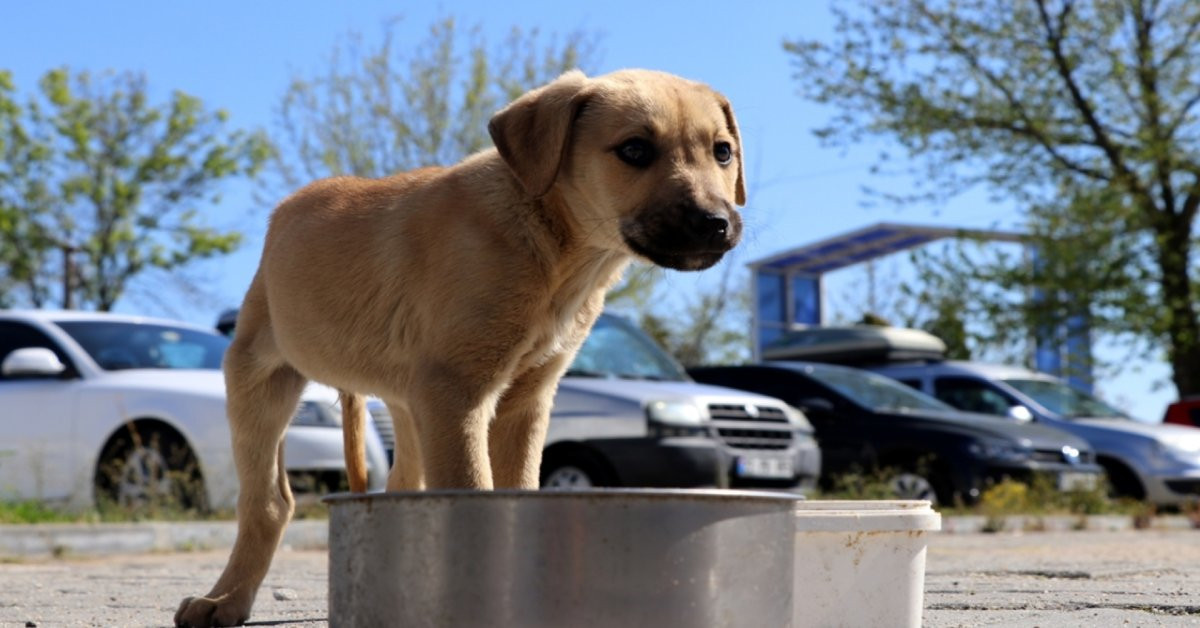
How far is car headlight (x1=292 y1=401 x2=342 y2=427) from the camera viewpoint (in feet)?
38.1

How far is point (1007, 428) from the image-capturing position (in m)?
15.9

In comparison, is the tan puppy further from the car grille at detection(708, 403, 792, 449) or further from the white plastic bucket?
the car grille at detection(708, 403, 792, 449)

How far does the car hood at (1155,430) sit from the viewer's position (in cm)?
1772

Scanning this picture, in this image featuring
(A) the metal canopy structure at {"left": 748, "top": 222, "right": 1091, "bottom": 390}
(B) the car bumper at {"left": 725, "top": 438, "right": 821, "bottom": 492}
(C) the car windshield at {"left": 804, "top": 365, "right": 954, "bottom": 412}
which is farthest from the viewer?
(A) the metal canopy structure at {"left": 748, "top": 222, "right": 1091, "bottom": 390}

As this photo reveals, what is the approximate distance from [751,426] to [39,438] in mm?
5664

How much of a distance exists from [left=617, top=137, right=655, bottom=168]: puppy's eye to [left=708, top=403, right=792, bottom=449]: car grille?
27.1ft

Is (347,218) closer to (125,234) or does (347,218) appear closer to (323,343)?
(323,343)

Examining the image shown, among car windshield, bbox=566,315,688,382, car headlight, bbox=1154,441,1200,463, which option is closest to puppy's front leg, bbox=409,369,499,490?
car windshield, bbox=566,315,688,382

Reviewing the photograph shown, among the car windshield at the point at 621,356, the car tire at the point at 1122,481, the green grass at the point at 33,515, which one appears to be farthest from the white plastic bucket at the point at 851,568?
the car tire at the point at 1122,481

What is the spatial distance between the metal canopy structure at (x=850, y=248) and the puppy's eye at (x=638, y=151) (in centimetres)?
2539

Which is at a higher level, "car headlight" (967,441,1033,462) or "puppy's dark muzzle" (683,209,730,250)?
"puppy's dark muzzle" (683,209,730,250)

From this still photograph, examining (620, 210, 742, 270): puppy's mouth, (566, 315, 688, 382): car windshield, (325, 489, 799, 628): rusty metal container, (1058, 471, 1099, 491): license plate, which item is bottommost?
(1058, 471, 1099, 491): license plate

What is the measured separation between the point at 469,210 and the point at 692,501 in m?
1.42

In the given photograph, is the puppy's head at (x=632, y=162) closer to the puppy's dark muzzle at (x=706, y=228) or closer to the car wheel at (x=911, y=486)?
the puppy's dark muzzle at (x=706, y=228)
